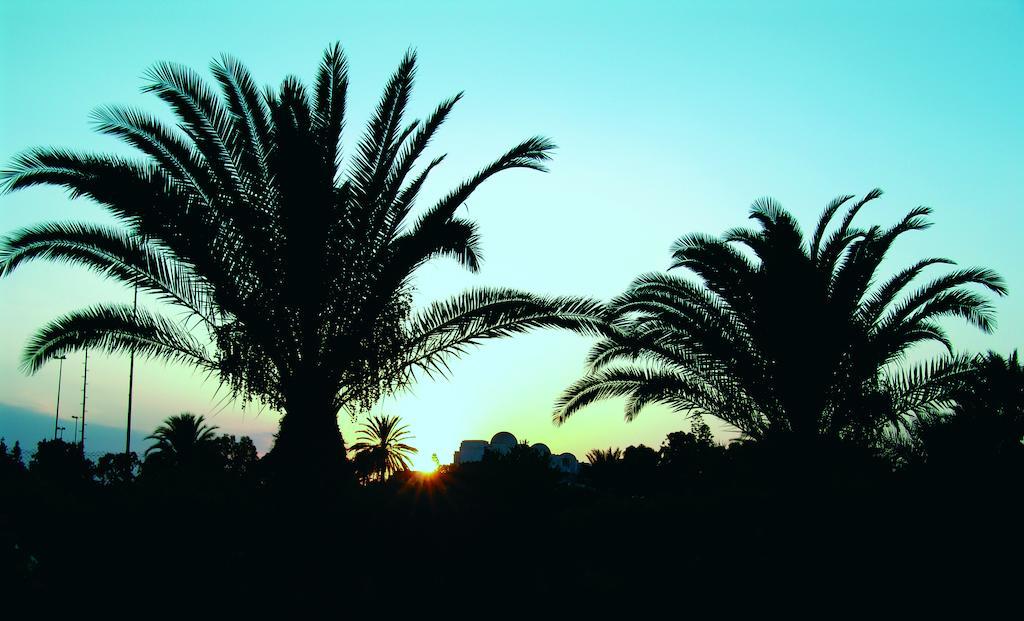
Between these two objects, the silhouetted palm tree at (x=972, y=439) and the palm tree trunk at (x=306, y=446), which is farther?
the palm tree trunk at (x=306, y=446)

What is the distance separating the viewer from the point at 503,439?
3553 cm

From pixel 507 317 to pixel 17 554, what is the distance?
594 centimetres

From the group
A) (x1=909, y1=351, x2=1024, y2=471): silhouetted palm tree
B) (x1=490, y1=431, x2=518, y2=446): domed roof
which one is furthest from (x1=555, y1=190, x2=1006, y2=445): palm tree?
(x1=490, y1=431, x2=518, y2=446): domed roof

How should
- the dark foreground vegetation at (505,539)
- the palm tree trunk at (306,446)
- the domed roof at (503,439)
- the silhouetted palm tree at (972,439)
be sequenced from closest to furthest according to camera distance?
the dark foreground vegetation at (505,539) < the silhouetted palm tree at (972,439) < the palm tree trunk at (306,446) < the domed roof at (503,439)

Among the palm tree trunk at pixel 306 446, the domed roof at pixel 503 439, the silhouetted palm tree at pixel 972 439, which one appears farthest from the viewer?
the domed roof at pixel 503 439

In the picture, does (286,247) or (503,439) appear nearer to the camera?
(286,247)

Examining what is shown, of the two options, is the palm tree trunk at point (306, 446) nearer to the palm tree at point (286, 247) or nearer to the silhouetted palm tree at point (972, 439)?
the palm tree at point (286, 247)

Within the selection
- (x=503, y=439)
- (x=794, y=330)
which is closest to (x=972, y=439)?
(x=794, y=330)

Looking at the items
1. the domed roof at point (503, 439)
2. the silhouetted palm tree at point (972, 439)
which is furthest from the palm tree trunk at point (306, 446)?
the domed roof at point (503, 439)

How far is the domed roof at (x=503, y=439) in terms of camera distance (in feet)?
115

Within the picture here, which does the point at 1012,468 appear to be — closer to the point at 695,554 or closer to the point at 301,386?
the point at 695,554

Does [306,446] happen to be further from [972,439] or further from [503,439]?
[503,439]

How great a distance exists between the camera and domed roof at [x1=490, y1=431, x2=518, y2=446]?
35.2m

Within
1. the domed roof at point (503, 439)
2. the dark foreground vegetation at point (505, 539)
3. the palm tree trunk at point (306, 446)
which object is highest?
the domed roof at point (503, 439)
